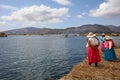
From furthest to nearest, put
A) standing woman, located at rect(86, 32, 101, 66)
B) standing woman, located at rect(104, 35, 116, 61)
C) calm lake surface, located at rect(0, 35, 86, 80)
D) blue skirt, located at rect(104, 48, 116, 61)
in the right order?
calm lake surface, located at rect(0, 35, 86, 80), blue skirt, located at rect(104, 48, 116, 61), standing woman, located at rect(104, 35, 116, 61), standing woman, located at rect(86, 32, 101, 66)

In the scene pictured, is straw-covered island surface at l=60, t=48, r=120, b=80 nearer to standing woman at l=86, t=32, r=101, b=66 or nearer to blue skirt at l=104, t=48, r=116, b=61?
standing woman at l=86, t=32, r=101, b=66

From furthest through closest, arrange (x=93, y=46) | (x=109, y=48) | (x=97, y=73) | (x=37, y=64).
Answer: (x=37, y=64) < (x=109, y=48) < (x=93, y=46) < (x=97, y=73)

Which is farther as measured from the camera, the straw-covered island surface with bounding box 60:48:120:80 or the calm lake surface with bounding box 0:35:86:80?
the calm lake surface with bounding box 0:35:86:80

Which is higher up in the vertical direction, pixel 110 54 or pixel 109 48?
pixel 109 48

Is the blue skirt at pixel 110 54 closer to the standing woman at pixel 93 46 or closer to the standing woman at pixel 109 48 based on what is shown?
the standing woman at pixel 109 48

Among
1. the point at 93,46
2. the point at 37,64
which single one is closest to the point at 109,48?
the point at 93,46

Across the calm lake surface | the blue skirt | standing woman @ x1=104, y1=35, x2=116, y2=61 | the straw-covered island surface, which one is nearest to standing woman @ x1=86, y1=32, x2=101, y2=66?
the straw-covered island surface

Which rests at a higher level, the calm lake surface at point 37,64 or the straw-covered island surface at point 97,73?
the straw-covered island surface at point 97,73

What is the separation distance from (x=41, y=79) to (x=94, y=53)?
20.6 feet

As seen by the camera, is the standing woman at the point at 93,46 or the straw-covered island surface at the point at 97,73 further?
the standing woman at the point at 93,46

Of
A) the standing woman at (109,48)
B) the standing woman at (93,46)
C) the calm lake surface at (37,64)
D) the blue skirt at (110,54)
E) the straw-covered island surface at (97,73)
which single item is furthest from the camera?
the calm lake surface at (37,64)

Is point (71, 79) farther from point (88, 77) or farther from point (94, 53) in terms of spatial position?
point (94, 53)

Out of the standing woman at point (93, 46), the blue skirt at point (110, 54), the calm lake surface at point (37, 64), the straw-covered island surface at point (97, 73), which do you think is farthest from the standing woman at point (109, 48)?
the calm lake surface at point (37, 64)

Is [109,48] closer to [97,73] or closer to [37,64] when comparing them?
[97,73]
